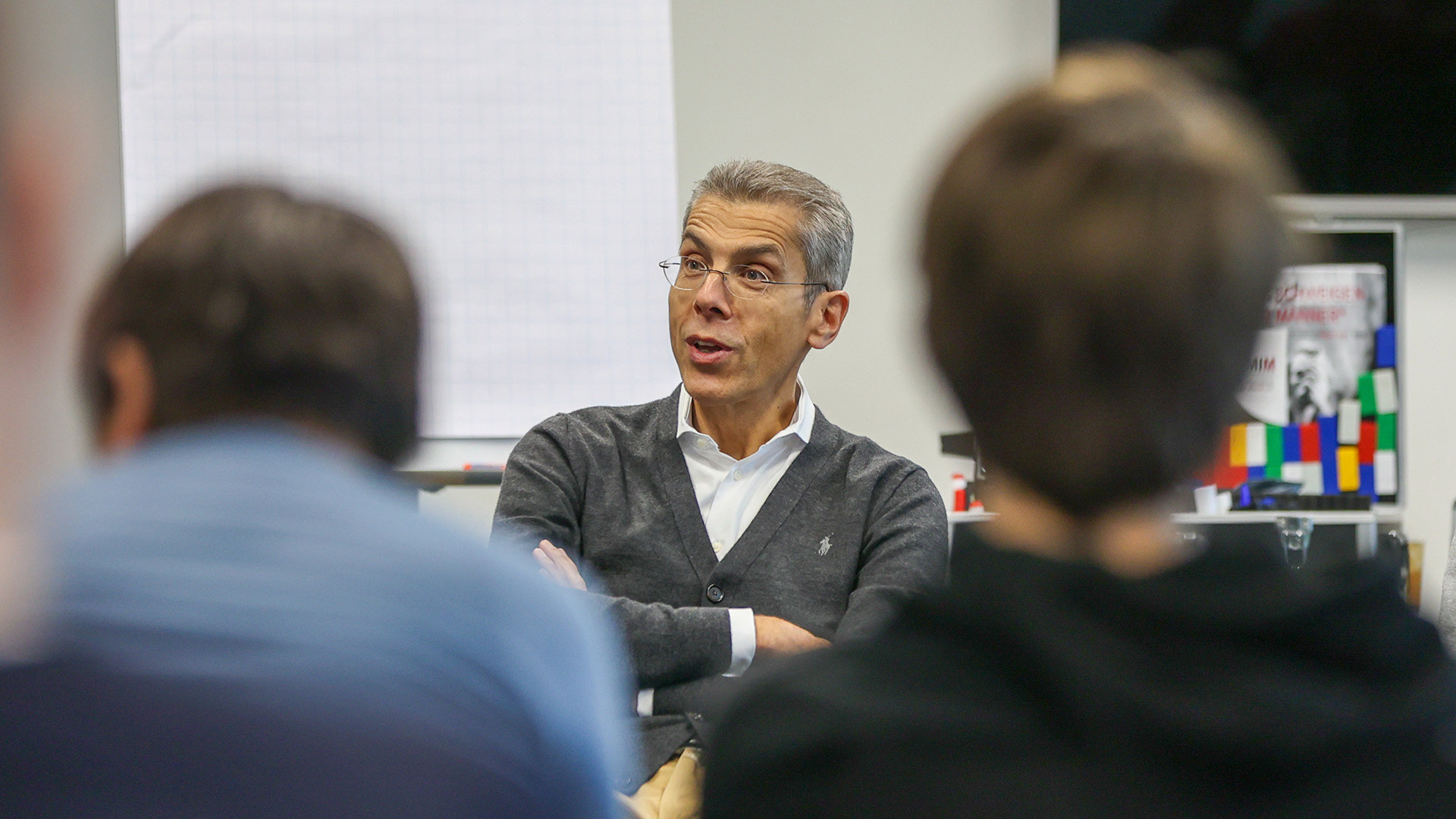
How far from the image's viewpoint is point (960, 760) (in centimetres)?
58

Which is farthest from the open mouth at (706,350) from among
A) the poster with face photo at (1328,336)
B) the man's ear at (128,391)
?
the poster with face photo at (1328,336)

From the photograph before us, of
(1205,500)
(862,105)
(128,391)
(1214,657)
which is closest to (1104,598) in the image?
(1214,657)

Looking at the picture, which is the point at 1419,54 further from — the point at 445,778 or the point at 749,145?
the point at 445,778

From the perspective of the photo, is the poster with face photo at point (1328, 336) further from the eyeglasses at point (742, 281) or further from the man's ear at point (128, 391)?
the man's ear at point (128, 391)

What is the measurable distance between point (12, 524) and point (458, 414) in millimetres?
2195

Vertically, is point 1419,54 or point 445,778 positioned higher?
point 1419,54

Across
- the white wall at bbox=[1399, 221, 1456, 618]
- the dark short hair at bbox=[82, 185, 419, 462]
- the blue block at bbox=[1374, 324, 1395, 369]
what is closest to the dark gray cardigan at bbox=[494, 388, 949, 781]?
the dark short hair at bbox=[82, 185, 419, 462]

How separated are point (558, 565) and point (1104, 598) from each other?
3.90 ft

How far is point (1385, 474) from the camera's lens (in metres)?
2.72

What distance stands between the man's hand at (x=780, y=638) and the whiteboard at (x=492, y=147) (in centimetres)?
125

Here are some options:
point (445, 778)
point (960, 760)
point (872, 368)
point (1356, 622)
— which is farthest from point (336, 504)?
point (872, 368)

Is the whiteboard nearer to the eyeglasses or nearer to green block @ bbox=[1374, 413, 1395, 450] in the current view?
the eyeglasses

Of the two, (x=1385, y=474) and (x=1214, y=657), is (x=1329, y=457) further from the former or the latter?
(x=1214, y=657)

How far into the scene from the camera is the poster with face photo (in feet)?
8.92
